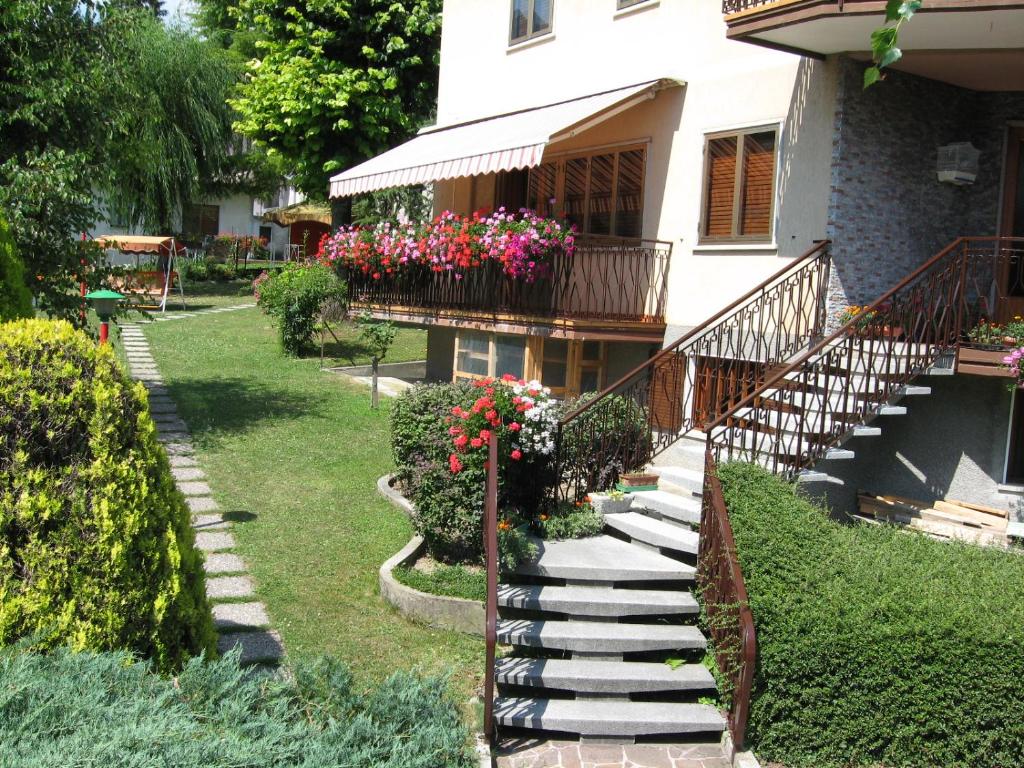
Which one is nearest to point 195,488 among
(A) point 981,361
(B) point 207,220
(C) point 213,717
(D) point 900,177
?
(C) point 213,717

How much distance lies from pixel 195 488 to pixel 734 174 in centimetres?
766

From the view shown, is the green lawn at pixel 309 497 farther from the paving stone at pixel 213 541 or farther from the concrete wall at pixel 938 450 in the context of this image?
the concrete wall at pixel 938 450

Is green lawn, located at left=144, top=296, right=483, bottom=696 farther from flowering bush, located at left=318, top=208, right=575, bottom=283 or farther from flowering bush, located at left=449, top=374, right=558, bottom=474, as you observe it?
flowering bush, located at left=318, top=208, right=575, bottom=283

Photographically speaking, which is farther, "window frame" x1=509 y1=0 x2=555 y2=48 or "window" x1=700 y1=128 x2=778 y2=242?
"window frame" x1=509 y1=0 x2=555 y2=48

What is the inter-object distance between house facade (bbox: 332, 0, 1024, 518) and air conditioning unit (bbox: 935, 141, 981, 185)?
196mm

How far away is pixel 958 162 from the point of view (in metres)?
10.9

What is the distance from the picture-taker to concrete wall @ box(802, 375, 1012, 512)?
1005 cm

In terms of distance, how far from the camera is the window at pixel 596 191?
45.0ft

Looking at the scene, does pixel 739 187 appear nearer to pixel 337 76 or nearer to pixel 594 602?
pixel 594 602

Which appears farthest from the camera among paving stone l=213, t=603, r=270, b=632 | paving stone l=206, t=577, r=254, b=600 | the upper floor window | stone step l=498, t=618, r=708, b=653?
the upper floor window

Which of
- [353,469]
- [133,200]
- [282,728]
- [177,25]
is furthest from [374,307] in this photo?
[177,25]

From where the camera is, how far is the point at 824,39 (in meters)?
10.1

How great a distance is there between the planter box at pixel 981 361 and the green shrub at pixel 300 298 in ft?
42.0

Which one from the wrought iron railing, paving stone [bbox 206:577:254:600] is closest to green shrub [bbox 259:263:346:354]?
paving stone [bbox 206:577:254:600]
